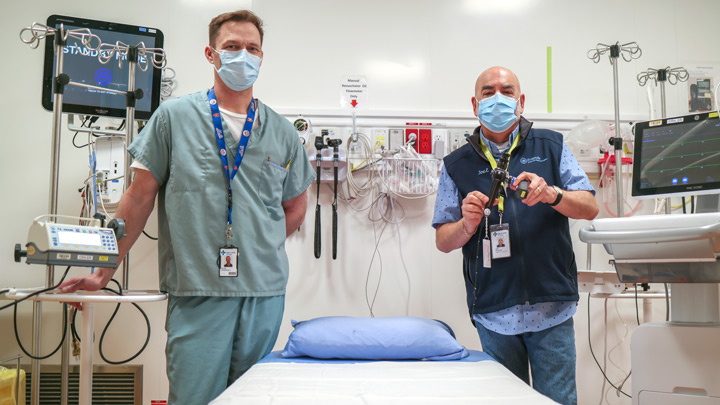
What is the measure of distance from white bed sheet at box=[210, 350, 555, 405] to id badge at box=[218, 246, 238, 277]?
1.06ft

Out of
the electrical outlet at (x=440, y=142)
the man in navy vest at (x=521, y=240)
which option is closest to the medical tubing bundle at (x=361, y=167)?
the electrical outlet at (x=440, y=142)

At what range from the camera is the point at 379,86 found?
9.89 feet

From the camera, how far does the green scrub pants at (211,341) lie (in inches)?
71.0

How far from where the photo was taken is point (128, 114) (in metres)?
2.24

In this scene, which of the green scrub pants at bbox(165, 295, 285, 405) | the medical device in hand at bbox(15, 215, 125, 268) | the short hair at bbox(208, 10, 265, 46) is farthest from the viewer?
the short hair at bbox(208, 10, 265, 46)

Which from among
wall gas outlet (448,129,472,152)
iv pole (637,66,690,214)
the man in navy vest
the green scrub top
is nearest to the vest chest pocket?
the green scrub top

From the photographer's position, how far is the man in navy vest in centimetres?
189

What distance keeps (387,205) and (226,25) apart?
1312mm

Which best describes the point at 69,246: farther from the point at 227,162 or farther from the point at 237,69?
the point at 237,69

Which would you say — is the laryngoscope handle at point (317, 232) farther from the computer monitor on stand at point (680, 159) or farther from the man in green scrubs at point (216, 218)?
the computer monitor on stand at point (680, 159)

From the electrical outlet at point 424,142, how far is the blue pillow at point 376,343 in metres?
1.20

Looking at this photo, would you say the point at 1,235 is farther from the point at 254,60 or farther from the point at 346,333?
the point at 346,333

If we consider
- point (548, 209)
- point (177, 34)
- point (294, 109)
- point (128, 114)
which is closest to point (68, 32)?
point (128, 114)

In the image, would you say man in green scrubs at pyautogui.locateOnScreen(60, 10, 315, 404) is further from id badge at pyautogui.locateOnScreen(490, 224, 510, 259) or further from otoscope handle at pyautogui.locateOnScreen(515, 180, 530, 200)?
otoscope handle at pyautogui.locateOnScreen(515, 180, 530, 200)
